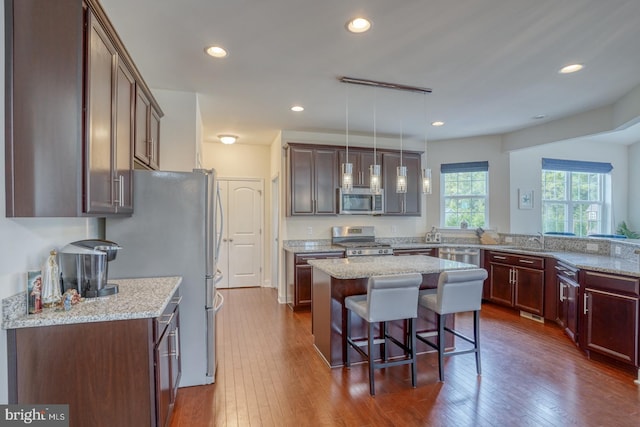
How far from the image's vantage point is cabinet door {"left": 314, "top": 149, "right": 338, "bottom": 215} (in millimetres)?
5047

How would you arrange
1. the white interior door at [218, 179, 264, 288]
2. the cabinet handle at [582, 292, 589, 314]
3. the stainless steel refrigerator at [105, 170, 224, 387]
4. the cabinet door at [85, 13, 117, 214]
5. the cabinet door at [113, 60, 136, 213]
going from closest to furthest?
the cabinet door at [85, 13, 117, 214]
the cabinet door at [113, 60, 136, 213]
the stainless steel refrigerator at [105, 170, 224, 387]
the cabinet handle at [582, 292, 589, 314]
the white interior door at [218, 179, 264, 288]

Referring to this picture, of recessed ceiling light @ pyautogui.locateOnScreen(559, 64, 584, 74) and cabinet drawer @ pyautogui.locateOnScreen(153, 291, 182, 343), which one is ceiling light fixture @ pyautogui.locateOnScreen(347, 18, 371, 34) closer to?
recessed ceiling light @ pyautogui.locateOnScreen(559, 64, 584, 74)

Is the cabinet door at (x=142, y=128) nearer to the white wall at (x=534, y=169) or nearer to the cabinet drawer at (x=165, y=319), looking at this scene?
the cabinet drawer at (x=165, y=319)

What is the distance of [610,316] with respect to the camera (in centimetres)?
292

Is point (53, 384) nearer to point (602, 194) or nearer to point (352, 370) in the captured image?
point (352, 370)

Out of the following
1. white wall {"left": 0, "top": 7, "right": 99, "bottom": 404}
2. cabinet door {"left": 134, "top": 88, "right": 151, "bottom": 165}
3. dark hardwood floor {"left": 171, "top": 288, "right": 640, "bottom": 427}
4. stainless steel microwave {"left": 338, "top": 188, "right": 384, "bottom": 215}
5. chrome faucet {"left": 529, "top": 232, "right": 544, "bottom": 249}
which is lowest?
dark hardwood floor {"left": 171, "top": 288, "right": 640, "bottom": 427}

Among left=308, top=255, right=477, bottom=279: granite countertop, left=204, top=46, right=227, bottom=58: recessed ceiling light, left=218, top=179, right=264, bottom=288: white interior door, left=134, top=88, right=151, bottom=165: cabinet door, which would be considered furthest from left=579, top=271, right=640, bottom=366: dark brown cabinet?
left=218, top=179, right=264, bottom=288: white interior door

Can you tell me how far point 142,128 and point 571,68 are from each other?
381 cm

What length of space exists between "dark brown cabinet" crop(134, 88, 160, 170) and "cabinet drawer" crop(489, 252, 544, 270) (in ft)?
15.0

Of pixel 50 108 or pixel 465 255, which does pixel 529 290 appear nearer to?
pixel 465 255

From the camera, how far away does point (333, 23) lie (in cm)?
227

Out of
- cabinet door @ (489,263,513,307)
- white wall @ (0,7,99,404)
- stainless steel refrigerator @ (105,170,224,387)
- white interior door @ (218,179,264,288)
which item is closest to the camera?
white wall @ (0,7,99,404)

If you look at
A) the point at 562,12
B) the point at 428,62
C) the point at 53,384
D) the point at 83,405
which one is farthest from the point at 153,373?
the point at 562,12

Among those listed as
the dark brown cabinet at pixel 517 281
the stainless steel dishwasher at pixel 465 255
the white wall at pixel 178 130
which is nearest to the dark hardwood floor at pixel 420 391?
the dark brown cabinet at pixel 517 281
